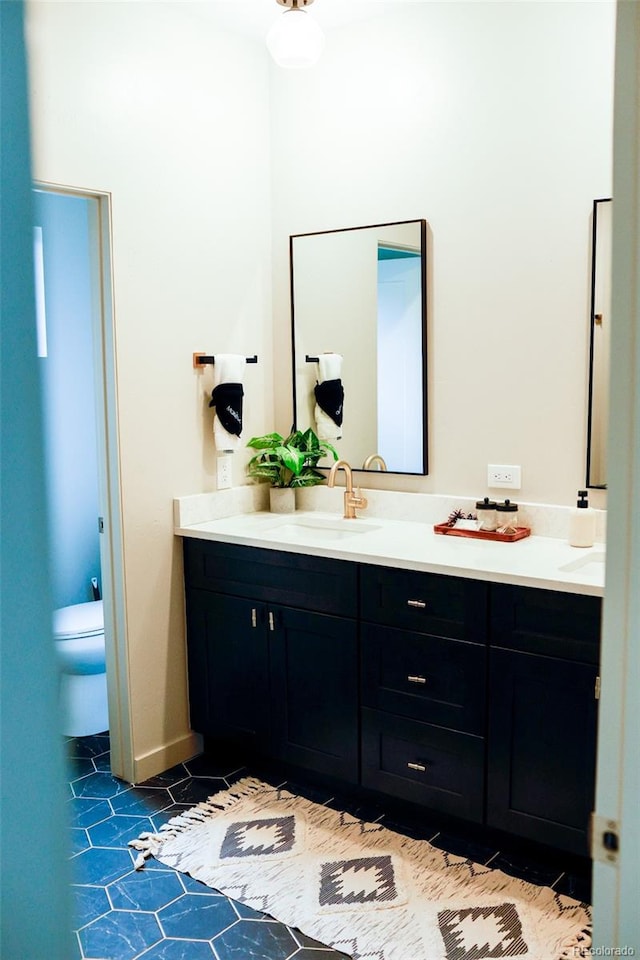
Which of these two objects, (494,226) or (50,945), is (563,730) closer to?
(494,226)

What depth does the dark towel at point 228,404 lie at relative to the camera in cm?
303

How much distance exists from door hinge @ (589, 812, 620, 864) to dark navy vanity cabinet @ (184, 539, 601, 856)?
1.45 metres

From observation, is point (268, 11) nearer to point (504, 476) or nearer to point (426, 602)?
point (504, 476)

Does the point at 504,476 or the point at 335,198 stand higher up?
the point at 335,198

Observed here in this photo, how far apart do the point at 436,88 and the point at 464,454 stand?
1223mm

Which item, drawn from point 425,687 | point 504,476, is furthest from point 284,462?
point 425,687

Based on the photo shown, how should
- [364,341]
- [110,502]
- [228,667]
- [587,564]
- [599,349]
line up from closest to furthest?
[587,564] < [599,349] < [110,502] < [228,667] < [364,341]

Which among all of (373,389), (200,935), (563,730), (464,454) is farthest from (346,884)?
(373,389)

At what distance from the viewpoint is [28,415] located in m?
0.37

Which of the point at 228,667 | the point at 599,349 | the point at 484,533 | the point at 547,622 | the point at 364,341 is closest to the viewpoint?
the point at 547,622

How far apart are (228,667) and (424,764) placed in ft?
2.63

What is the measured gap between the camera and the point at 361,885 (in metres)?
2.30

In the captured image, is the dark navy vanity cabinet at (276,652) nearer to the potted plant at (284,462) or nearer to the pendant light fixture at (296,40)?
the potted plant at (284,462)

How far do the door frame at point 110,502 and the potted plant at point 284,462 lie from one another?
0.63 metres
